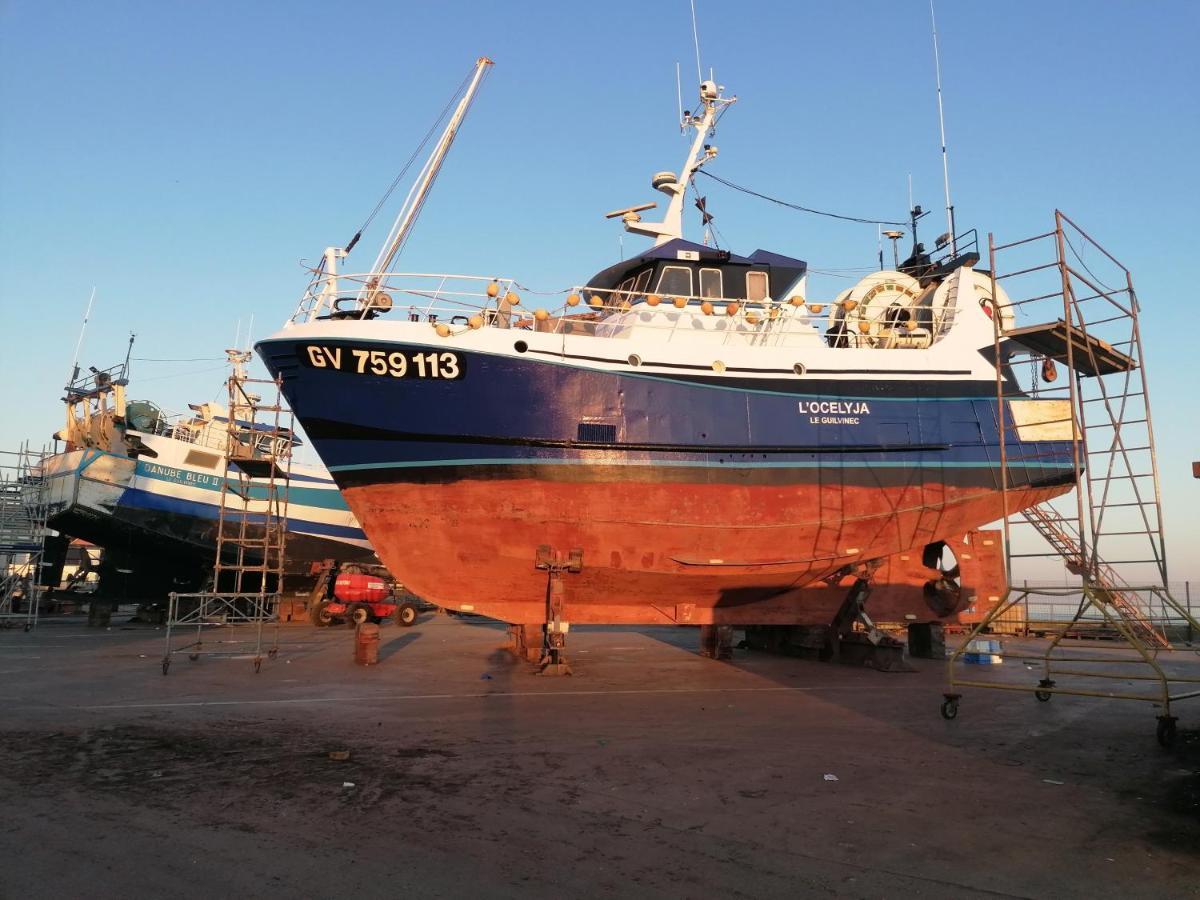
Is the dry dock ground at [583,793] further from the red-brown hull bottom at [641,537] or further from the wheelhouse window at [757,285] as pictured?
the wheelhouse window at [757,285]

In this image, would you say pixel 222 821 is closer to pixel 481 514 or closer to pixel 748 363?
pixel 481 514

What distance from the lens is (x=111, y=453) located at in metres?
26.1

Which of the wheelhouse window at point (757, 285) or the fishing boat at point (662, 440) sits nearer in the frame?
the fishing boat at point (662, 440)

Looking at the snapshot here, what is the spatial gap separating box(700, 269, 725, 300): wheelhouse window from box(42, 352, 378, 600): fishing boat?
1513 cm

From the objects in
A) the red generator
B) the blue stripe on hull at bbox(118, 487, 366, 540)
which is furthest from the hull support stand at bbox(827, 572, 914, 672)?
the blue stripe on hull at bbox(118, 487, 366, 540)

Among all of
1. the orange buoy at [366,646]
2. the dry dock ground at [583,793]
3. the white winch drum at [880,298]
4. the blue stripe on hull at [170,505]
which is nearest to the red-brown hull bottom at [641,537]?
the dry dock ground at [583,793]

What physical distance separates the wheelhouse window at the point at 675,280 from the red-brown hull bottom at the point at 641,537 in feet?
13.6

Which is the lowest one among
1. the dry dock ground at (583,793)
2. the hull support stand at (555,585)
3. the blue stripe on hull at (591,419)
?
the dry dock ground at (583,793)

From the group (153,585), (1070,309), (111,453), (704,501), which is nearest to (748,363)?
(704,501)

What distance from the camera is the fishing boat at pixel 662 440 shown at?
1220cm

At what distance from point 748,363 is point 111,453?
2366 centimetres

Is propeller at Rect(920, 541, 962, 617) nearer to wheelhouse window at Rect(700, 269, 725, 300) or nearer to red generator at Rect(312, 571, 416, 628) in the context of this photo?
wheelhouse window at Rect(700, 269, 725, 300)

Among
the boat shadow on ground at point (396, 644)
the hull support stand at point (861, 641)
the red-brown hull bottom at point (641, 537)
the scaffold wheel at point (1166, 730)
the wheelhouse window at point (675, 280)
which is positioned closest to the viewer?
the scaffold wheel at point (1166, 730)

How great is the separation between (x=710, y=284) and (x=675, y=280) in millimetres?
713
